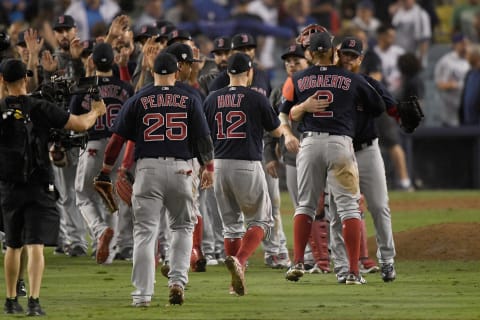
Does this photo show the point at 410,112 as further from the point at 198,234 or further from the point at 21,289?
the point at 21,289

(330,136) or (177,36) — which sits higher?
(177,36)

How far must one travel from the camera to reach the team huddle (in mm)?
9891

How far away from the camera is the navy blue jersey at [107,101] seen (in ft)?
43.7

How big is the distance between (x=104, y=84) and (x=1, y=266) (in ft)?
7.51

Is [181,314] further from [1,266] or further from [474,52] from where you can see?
[474,52]

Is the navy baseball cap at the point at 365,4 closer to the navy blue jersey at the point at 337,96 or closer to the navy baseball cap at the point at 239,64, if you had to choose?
the navy blue jersey at the point at 337,96

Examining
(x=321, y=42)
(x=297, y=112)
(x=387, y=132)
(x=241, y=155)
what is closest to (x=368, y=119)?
(x=297, y=112)

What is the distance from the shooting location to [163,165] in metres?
9.85

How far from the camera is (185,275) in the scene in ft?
32.5

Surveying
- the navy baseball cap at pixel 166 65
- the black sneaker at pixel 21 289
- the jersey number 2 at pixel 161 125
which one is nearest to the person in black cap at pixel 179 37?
the navy baseball cap at pixel 166 65

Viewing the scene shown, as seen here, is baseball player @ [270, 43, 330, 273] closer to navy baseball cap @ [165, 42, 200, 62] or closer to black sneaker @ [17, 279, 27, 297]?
navy baseball cap @ [165, 42, 200, 62]

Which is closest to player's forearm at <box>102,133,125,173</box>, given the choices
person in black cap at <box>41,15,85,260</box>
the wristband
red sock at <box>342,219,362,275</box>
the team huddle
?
the team huddle

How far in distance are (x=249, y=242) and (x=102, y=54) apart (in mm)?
3136

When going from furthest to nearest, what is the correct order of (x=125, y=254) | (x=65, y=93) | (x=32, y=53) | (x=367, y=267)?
(x=125, y=254) < (x=32, y=53) < (x=367, y=267) < (x=65, y=93)
